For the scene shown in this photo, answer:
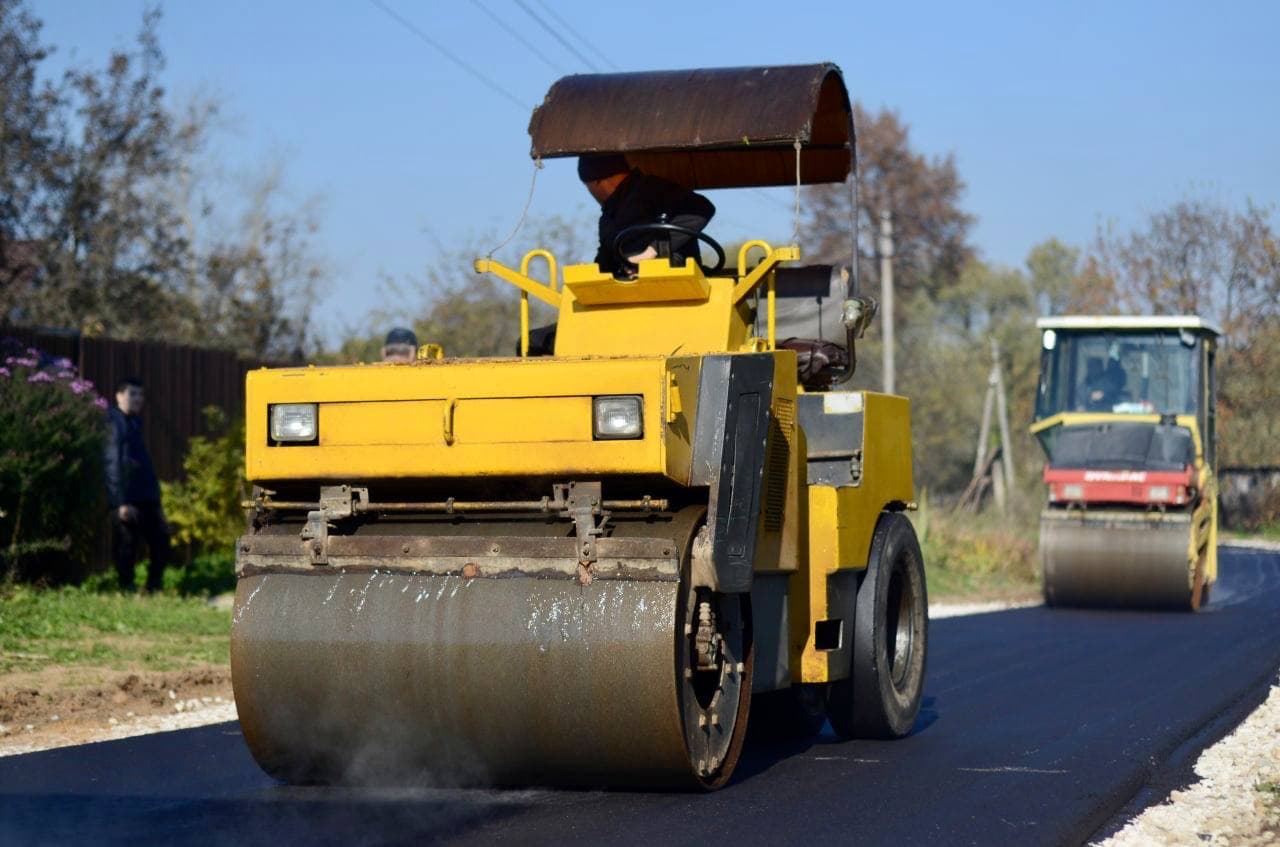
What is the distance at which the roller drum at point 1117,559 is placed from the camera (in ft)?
58.1

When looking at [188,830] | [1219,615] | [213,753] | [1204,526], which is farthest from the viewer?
[1204,526]

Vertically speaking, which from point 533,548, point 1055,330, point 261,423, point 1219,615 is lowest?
point 1219,615

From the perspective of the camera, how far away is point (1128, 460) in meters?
18.2

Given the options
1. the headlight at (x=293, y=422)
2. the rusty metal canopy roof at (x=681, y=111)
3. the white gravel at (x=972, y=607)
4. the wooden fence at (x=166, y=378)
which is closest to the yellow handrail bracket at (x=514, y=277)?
the rusty metal canopy roof at (x=681, y=111)

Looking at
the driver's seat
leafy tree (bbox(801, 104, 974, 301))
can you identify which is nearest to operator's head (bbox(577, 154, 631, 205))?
the driver's seat

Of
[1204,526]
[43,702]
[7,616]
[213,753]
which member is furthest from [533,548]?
[1204,526]

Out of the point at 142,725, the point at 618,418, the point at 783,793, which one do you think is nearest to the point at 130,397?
the point at 142,725

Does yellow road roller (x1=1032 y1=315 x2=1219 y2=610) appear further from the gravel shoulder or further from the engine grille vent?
the engine grille vent

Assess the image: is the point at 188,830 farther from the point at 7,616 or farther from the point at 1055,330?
the point at 1055,330

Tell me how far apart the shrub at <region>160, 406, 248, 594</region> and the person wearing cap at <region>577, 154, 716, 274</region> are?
8.50 meters

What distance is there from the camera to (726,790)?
21.6 ft

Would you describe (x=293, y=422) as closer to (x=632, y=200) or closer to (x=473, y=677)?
(x=473, y=677)

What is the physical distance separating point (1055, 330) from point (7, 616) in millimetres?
12114

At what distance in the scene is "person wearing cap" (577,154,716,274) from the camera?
27.0 feet
